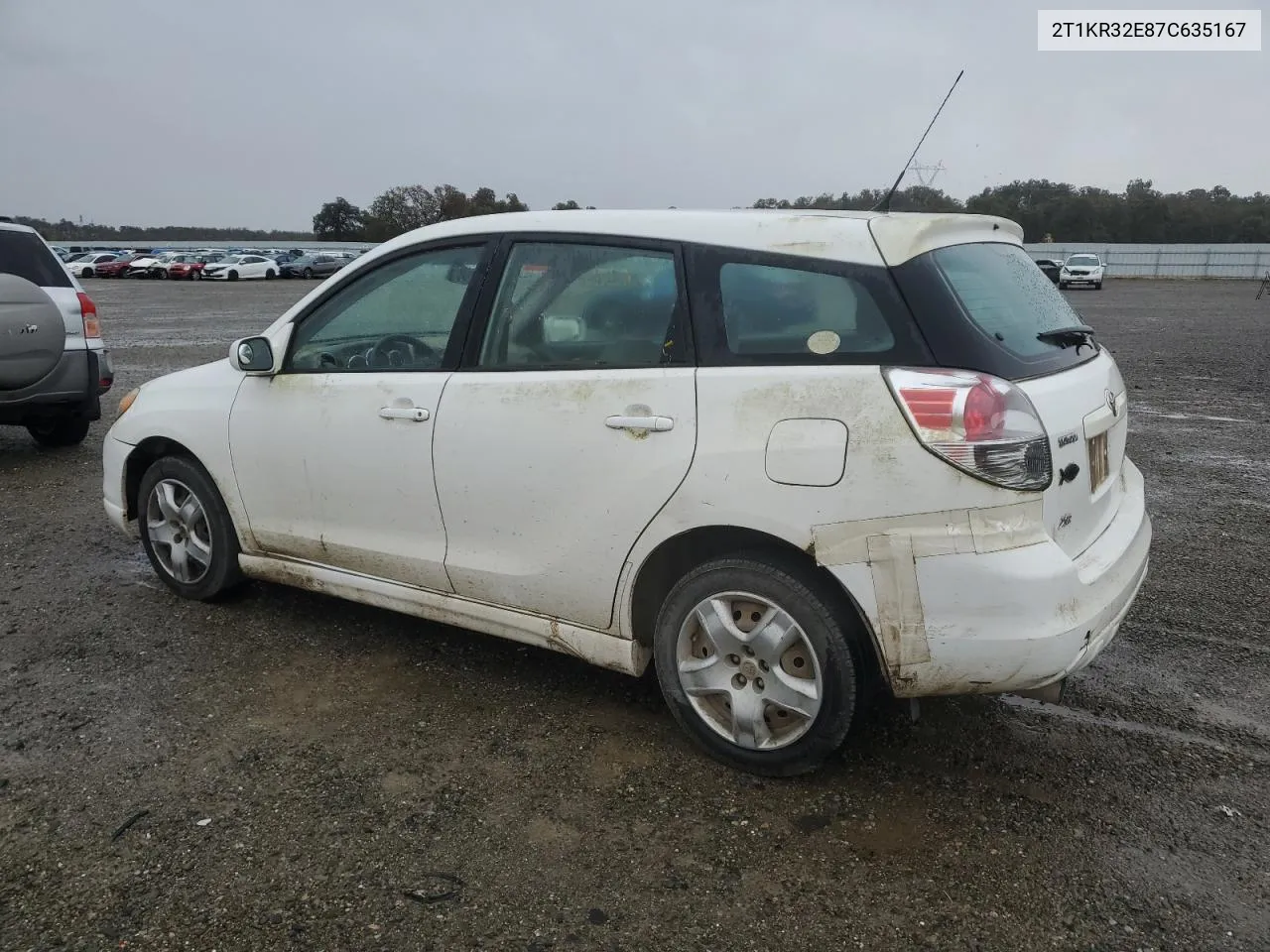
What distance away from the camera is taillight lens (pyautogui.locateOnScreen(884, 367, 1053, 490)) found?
8.84ft

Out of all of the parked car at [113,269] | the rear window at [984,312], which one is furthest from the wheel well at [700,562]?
the parked car at [113,269]

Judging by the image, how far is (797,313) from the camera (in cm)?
301

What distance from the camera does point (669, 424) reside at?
3066mm

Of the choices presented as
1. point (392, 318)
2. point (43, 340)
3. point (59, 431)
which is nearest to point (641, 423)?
point (392, 318)

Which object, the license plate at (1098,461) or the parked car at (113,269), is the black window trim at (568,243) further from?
the parked car at (113,269)

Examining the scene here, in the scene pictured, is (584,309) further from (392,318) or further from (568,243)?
(392,318)

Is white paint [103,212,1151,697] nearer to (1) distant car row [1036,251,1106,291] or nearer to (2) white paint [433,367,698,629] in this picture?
(2) white paint [433,367,698,629]

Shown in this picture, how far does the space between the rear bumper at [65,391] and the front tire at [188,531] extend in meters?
3.27

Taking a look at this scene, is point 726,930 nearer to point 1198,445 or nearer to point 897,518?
point 897,518

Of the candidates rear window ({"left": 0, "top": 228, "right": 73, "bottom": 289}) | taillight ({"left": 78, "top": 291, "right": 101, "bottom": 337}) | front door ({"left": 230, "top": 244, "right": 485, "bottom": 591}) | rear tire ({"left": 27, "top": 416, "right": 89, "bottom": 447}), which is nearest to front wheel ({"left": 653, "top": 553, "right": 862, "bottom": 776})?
front door ({"left": 230, "top": 244, "right": 485, "bottom": 591})

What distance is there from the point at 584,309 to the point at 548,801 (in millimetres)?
1590

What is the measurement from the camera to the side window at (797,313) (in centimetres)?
290

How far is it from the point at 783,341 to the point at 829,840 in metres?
1.44

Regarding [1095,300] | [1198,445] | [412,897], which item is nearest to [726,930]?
[412,897]
